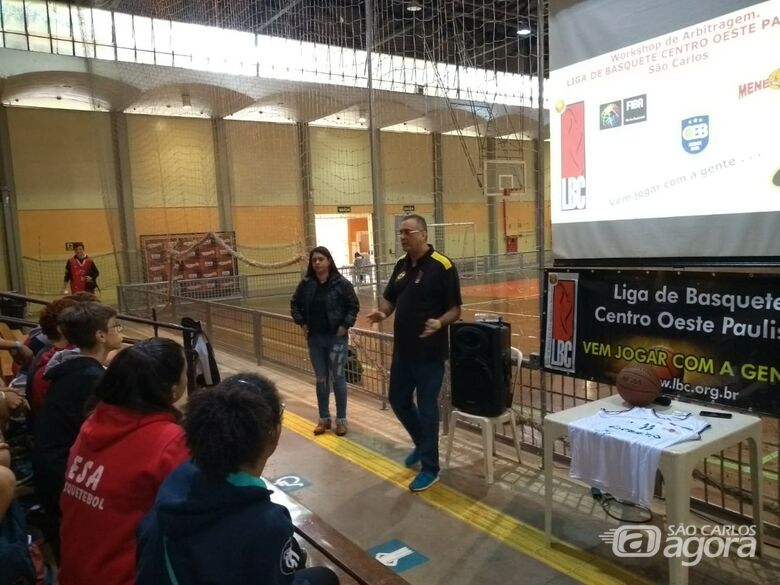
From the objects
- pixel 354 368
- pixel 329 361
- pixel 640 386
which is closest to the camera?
pixel 640 386

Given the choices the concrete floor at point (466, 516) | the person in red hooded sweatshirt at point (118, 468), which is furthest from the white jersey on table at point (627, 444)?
the person in red hooded sweatshirt at point (118, 468)

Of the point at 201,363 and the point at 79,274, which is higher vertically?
the point at 79,274

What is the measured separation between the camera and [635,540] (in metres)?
2.80

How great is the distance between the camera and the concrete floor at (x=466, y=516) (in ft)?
8.52

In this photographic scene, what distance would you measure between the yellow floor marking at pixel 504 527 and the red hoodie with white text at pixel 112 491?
189cm

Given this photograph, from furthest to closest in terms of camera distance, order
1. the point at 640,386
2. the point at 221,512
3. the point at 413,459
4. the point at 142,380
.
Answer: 1. the point at 413,459
2. the point at 640,386
3. the point at 142,380
4. the point at 221,512

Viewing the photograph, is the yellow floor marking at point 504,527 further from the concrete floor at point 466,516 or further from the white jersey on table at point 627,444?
the white jersey on table at point 627,444

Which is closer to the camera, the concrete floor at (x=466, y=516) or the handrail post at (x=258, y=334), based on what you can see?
the concrete floor at (x=466, y=516)

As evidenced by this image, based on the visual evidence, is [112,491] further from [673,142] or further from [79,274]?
[79,274]

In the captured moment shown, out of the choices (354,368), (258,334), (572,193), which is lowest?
(354,368)

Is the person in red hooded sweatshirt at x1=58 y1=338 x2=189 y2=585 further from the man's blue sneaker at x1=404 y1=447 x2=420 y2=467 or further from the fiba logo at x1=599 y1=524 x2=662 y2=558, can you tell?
the man's blue sneaker at x1=404 y1=447 x2=420 y2=467

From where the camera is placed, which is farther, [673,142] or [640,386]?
[673,142]

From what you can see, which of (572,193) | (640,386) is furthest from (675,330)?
(572,193)

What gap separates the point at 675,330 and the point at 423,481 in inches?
64.8
